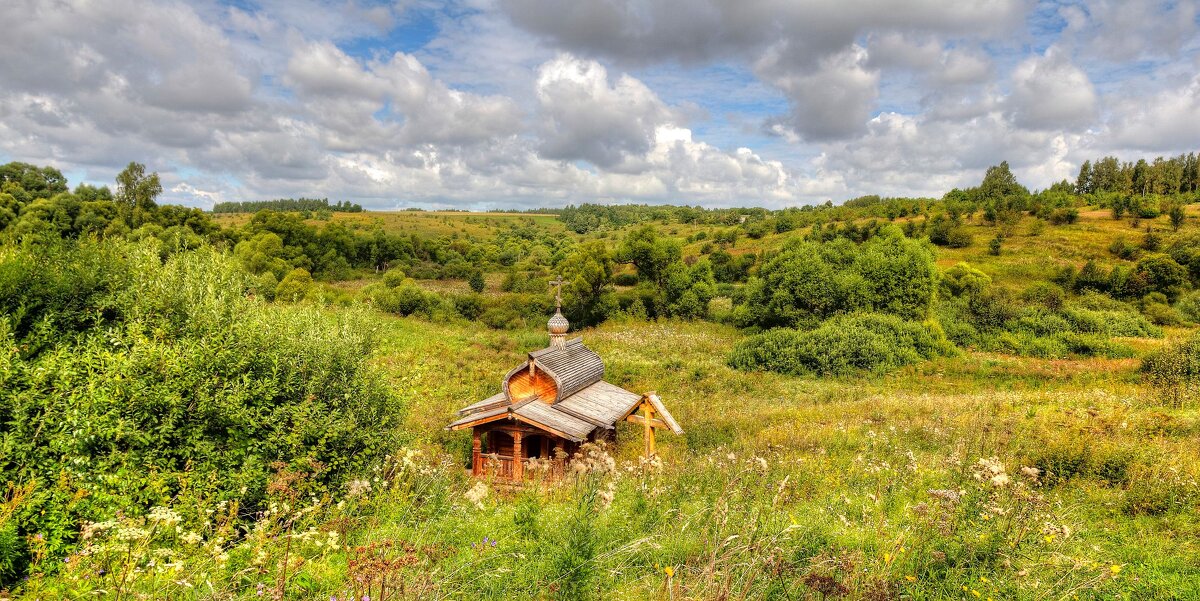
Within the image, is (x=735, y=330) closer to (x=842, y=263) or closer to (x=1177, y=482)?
(x=842, y=263)

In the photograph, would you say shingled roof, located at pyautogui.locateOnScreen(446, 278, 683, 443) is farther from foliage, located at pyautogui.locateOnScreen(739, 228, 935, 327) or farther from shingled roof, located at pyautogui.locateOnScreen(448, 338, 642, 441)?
foliage, located at pyautogui.locateOnScreen(739, 228, 935, 327)

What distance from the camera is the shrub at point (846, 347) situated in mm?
28000

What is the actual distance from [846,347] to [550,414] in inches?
849

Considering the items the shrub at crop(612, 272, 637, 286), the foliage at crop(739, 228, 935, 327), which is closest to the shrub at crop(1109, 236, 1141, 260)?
the foliage at crop(739, 228, 935, 327)

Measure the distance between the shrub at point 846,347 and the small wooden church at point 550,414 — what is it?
57.3ft

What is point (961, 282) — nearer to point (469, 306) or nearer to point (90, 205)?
point (469, 306)

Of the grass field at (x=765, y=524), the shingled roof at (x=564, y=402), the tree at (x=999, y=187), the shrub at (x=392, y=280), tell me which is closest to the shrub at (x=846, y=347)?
the grass field at (x=765, y=524)

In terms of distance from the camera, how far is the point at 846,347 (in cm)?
2830

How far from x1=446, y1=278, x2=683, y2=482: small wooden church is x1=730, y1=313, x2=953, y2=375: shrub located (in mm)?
17450

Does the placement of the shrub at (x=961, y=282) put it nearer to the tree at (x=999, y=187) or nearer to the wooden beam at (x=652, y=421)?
the tree at (x=999, y=187)

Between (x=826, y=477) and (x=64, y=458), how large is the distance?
9322 mm

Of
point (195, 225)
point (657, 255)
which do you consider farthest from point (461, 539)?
point (195, 225)

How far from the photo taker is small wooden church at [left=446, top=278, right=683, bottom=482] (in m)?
11.5

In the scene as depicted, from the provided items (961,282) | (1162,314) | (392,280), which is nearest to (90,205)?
(392,280)
